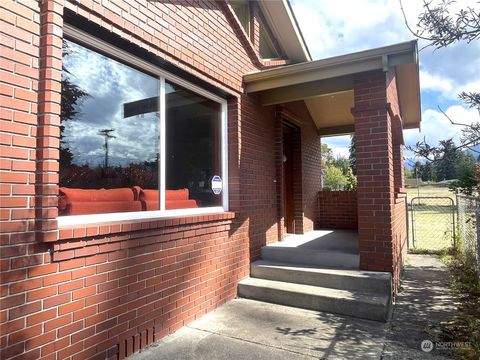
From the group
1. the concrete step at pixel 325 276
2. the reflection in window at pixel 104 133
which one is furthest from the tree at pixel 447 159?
the reflection in window at pixel 104 133

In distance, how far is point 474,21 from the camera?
3.46 metres

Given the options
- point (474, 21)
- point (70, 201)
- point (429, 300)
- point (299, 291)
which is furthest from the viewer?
point (429, 300)

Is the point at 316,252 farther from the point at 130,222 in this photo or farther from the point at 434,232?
the point at 434,232

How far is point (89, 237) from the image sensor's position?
9.18ft

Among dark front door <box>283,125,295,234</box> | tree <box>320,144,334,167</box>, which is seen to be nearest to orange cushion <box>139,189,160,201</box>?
dark front door <box>283,125,295,234</box>

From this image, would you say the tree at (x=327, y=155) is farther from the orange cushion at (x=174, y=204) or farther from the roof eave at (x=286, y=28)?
the orange cushion at (x=174, y=204)

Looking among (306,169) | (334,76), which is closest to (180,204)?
(334,76)

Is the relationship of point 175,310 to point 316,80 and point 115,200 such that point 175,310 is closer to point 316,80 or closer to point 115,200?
point 115,200

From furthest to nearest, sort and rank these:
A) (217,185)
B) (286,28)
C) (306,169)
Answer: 1. (306,169)
2. (286,28)
3. (217,185)

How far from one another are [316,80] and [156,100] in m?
2.41

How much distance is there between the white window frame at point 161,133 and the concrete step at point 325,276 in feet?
3.95

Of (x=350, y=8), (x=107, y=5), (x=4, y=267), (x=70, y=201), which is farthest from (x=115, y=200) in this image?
(x=350, y=8)

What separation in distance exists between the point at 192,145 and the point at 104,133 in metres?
1.31

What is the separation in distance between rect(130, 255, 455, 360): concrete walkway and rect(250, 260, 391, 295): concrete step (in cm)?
45
